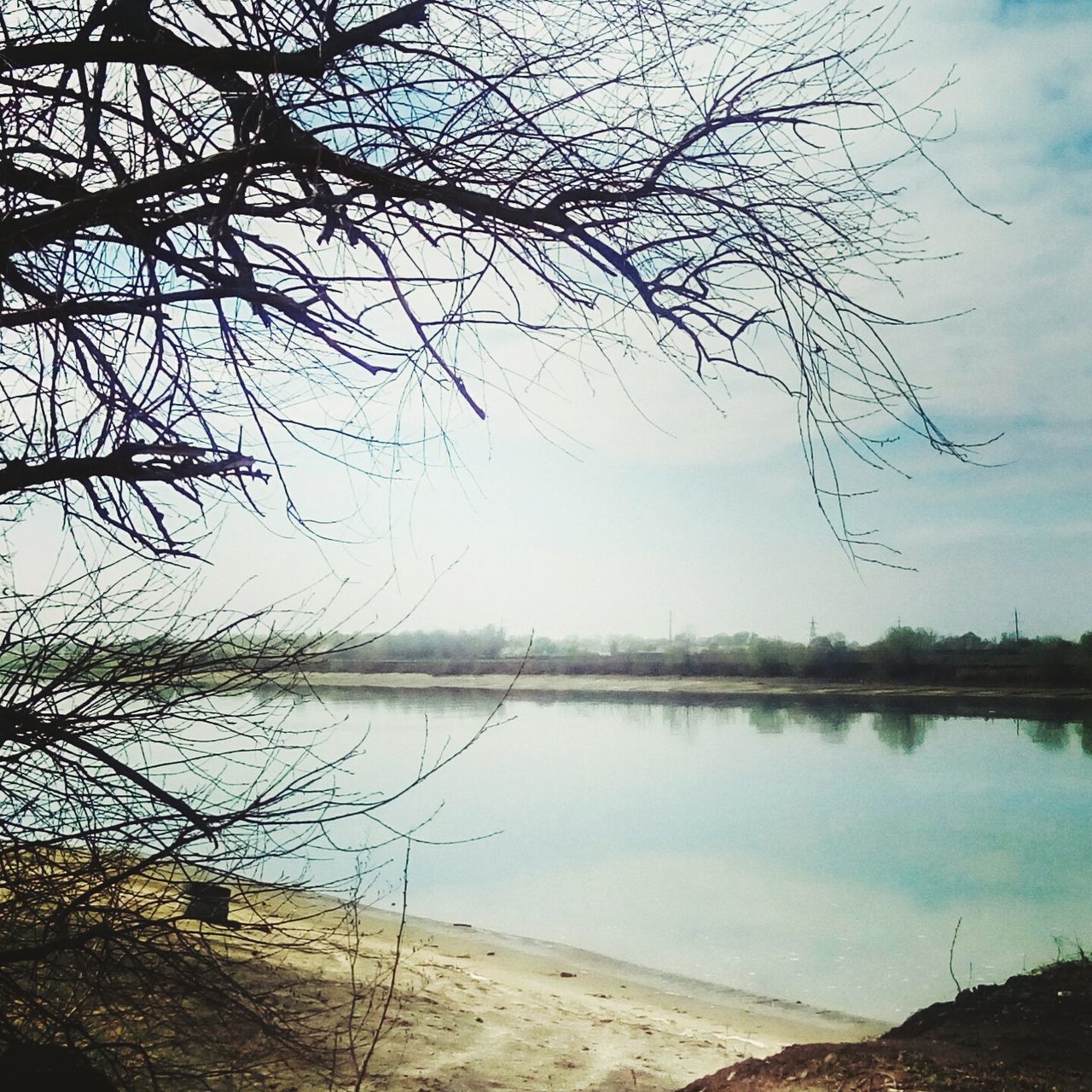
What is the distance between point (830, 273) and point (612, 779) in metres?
22.7

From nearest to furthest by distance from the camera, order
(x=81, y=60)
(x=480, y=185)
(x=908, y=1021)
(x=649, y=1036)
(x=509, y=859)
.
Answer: (x=480, y=185)
(x=81, y=60)
(x=908, y=1021)
(x=649, y=1036)
(x=509, y=859)

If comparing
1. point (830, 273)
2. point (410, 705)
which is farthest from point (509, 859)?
point (410, 705)

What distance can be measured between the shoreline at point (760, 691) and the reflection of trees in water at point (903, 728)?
177cm

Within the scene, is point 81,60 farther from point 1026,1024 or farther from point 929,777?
point 929,777

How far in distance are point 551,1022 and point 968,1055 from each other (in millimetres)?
3502

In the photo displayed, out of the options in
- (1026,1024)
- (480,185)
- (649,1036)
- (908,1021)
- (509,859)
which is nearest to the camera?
(480,185)

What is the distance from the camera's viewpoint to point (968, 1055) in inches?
189

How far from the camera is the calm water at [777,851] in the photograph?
11.9m

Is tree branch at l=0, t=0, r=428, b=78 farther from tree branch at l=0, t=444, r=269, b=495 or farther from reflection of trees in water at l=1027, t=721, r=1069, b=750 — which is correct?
reflection of trees in water at l=1027, t=721, r=1069, b=750

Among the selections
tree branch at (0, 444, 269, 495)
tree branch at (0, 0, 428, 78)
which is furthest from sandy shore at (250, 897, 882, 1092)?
tree branch at (0, 0, 428, 78)

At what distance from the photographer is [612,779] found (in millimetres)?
24422

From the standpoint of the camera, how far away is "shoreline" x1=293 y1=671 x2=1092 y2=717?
39.0 m

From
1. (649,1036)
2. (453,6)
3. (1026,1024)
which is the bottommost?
(649,1036)

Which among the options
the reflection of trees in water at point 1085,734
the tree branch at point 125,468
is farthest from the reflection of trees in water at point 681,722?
the tree branch at point 125,468
